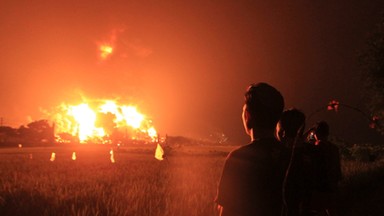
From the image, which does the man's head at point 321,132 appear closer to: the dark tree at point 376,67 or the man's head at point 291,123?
the man's head at point 291,123

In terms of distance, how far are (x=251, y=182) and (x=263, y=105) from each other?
63cm

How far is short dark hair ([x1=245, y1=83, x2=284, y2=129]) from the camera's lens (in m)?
3.22

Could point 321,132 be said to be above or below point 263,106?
below

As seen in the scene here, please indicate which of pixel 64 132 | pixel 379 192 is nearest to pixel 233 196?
pixel 379 192

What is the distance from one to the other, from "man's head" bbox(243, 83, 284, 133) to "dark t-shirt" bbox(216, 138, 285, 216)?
0.91 feet

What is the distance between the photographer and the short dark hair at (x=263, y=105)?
3223 millimetres

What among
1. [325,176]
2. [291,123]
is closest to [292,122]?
[291,123]

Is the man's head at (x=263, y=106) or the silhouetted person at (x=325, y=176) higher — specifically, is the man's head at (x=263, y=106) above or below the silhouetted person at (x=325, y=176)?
above

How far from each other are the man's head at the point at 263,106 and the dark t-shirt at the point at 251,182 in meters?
0.28

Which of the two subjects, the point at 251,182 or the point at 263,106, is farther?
the point at 263,106

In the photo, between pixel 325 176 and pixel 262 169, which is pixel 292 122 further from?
pixel 262 169

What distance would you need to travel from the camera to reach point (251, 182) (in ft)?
9.76

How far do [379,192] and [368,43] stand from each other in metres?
25.5

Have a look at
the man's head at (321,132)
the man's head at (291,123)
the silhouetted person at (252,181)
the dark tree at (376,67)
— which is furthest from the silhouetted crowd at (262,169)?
the dark tree at (376,67)
